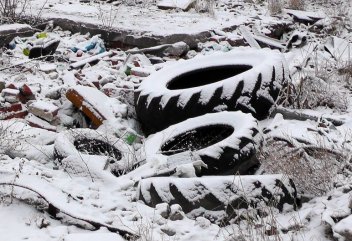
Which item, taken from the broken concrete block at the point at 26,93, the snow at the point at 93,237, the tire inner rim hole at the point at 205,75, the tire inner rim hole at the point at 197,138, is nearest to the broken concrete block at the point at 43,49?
the broken concrete block at the point at 26,93

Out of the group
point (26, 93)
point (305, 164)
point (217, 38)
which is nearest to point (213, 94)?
point (305, 164)

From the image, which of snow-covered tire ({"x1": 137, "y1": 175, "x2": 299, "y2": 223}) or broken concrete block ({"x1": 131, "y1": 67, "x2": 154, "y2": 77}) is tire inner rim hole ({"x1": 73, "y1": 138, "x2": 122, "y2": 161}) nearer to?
snow-covered tire ({"x1": 137, "y1": 175, "x2": 299, "y2": 223})

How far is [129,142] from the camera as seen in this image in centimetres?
417

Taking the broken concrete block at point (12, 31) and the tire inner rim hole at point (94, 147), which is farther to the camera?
the broken concrete block at point (12, 31)

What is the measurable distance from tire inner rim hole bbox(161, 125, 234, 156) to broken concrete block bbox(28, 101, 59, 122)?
1.19 m

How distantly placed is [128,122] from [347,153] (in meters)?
2.02

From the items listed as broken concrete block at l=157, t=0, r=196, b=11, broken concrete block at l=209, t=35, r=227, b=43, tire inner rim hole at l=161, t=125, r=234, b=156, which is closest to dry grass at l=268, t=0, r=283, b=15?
broken concrete block at l=157, t=0, r=196, b=11

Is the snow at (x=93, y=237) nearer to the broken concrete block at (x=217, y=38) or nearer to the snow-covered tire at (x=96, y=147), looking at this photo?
the snow-covered tire at (x=96, y=147)

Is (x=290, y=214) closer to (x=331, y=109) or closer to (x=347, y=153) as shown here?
(x=347, y=153)

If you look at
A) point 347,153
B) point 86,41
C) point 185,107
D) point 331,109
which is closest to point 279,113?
point 331,109

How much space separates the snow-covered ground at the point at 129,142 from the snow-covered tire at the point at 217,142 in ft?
0.23

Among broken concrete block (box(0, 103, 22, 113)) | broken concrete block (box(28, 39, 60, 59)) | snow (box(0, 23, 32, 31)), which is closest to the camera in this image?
broken concrete block (box(0, 103, 22, 113))

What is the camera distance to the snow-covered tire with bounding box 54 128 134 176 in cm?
362

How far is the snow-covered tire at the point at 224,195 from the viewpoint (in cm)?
295
